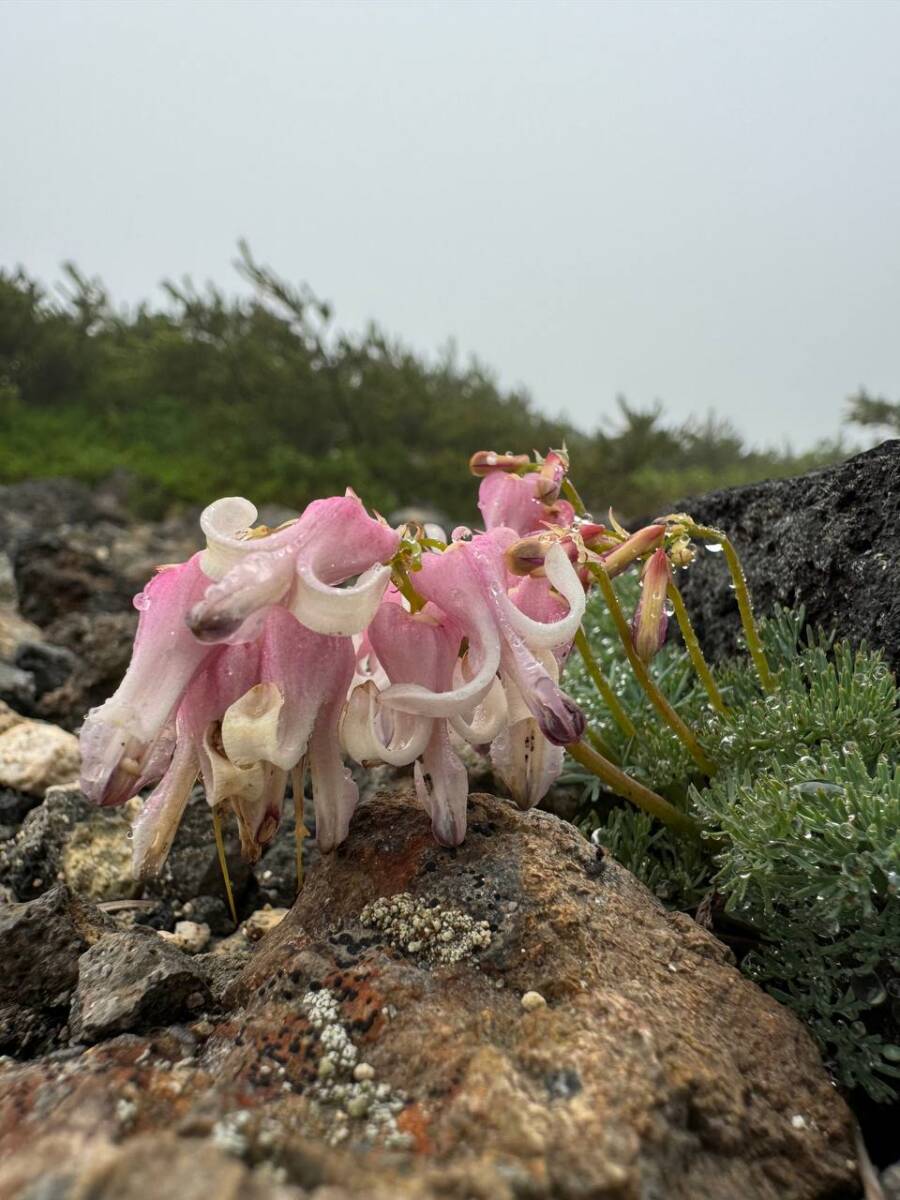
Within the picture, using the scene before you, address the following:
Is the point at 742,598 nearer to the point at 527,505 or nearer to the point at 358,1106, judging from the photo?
the point at 527,505

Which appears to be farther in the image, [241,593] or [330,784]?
[330,784]

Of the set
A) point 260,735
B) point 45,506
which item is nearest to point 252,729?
point 260,735

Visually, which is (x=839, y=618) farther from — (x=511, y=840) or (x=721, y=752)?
(x=511, y=840)

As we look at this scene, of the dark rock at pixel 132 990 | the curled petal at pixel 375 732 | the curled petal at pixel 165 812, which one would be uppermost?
the curled petal at pixel 375 732

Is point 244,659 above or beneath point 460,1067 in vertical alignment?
above

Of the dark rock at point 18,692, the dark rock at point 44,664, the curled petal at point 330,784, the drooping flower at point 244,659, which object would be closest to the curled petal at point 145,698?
the drooping flower at point 244,659

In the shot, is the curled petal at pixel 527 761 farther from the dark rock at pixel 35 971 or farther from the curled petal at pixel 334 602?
the dark rock at pixel 35 971
